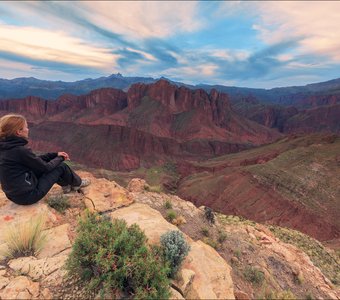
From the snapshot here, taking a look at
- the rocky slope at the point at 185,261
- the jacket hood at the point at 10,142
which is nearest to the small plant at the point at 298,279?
the rocky slope at the point at 185,261

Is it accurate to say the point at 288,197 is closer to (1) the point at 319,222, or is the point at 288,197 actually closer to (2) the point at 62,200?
(1) the point at 319,222

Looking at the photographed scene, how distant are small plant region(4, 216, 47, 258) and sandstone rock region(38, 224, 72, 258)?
0.56 ft

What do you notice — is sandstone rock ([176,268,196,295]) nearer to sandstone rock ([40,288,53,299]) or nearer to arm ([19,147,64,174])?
sandstone rock ([40,288,53,299])

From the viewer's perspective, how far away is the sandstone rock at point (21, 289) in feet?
13.8

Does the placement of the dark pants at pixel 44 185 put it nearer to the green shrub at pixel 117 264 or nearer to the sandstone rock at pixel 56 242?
the sandstone rock at pixel 56 242

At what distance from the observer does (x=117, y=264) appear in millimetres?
4328

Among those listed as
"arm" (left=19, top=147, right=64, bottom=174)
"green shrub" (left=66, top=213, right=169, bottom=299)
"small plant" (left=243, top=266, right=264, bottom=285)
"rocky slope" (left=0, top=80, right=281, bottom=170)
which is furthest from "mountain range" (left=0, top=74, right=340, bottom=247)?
"arm" (left=19, top=147, right=64, bottom=174)

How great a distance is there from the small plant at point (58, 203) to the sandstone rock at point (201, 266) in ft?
4.11

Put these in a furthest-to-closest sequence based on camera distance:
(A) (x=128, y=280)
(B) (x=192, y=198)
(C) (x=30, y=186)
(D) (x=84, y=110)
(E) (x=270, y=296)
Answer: (D) (x=84, y=110) → (B) (x=192, y=198) → (C) (x=30, y=186) → (E) (x=270, y=296) → (A) (x=128, y=280)

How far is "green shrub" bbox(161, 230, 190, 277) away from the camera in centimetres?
495

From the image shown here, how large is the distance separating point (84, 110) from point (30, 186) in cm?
18669

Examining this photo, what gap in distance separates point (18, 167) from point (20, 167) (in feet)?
0.16

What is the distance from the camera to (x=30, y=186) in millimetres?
6332

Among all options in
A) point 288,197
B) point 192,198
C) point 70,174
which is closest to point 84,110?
point 192,198
